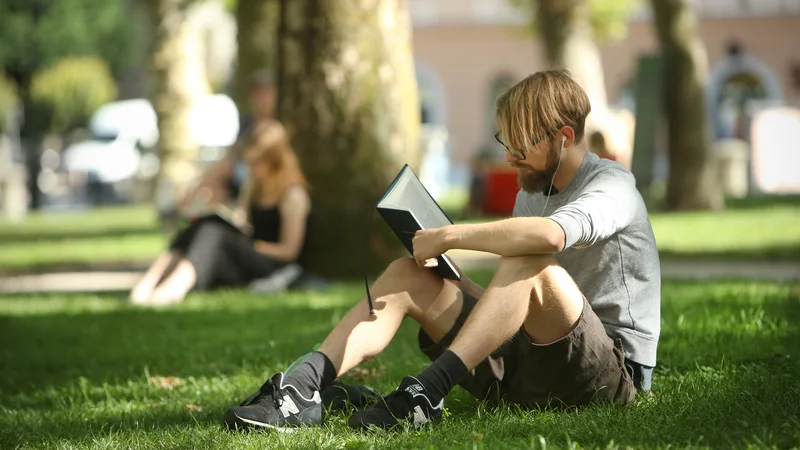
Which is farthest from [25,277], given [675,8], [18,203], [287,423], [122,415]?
[18,203]

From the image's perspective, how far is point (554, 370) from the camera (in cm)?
428

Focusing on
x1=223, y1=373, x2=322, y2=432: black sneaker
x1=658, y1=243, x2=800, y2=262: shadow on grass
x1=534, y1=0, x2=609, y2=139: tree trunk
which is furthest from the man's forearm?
x1=534, y1=0, x2=609, y2=139: tree trunk

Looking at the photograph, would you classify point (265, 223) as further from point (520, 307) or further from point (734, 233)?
point (734, 233)

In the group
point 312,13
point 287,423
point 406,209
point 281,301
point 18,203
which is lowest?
point 18,203

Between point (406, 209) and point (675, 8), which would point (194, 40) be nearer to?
point (675, 8)

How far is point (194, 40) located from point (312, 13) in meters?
14.8

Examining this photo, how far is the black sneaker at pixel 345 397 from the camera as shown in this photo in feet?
15.3

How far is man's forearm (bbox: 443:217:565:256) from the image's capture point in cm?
397

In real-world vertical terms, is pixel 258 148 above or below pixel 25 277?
above

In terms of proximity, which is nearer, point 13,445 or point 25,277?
point 13,445

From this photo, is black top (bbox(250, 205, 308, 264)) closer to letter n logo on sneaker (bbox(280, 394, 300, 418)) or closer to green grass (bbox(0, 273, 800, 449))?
green grass (bbox(0, 273, 800, 449))

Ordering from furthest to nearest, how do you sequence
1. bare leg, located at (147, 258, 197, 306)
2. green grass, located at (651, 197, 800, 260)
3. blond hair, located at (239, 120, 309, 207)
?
green grass, located at (651, 197, 800, 260) < blond hair, located at (239, 120, 309, 207) < bare leg, located at (147, 258, 197, 306)

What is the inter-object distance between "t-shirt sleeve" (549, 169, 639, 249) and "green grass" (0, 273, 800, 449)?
24.1 inches

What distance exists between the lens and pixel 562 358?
422cm
